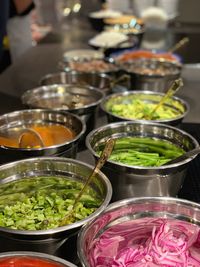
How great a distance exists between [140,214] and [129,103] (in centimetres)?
90

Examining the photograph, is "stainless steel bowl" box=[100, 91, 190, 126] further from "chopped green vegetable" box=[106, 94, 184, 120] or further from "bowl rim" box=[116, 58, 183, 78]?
"bowl rim" box=[116, 58, 183, 78]

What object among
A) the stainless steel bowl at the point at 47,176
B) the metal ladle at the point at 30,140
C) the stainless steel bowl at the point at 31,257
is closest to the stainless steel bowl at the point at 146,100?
the metal ladle at the point at 30,140

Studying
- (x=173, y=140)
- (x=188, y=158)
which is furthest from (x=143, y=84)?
(x=188, y=158)

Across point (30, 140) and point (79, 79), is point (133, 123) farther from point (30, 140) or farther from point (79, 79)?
point (79, 79)

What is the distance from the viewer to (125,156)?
56.4 inches

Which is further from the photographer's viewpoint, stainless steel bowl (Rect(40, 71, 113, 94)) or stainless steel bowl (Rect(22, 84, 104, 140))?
stainless steel bowl (Rect(40, 71, 113, 94))

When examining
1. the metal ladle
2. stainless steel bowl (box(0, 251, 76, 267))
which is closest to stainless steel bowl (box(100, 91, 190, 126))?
→ the metal ladle

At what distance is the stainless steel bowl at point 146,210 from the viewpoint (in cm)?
108

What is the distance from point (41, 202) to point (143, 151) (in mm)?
485

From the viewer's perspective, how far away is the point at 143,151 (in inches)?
59.7

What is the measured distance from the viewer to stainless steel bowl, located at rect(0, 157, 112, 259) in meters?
0.96

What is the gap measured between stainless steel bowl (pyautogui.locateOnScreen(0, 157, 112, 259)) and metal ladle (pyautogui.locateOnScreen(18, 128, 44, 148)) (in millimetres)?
207

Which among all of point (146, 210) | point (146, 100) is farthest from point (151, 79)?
point (146, 210)

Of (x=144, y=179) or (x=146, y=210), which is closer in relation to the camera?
(x=146, y=210)
